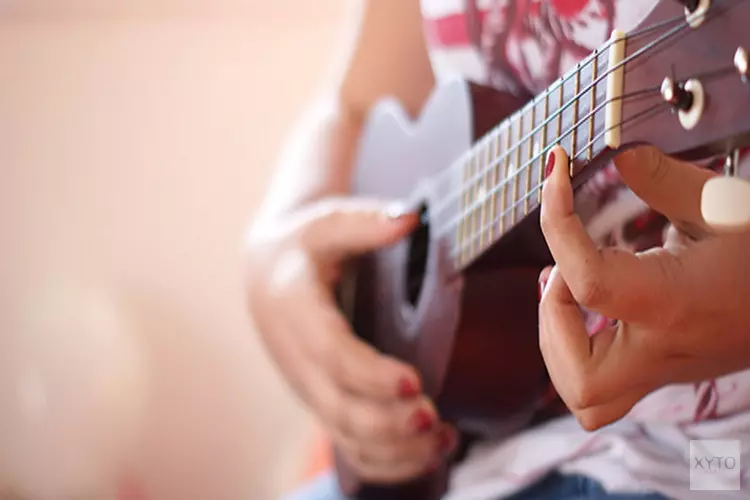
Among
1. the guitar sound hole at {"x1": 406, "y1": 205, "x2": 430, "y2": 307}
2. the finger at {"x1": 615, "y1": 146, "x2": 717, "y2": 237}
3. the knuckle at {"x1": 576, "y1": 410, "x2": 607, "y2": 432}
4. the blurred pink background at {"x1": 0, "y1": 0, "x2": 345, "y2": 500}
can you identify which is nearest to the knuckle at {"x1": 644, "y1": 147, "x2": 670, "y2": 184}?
the finger at {"x1": 615, "y1": 146, "x2": 717, "y2": 237}

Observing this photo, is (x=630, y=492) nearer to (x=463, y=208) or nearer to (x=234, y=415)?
(x=463, y=208)

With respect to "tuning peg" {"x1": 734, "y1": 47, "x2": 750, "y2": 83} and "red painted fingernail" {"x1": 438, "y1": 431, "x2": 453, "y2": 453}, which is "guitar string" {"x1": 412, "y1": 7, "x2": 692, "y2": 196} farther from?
"red painted fingernail" {"x1": 438, "y1": 431, "x2": 453, "y2": 453}

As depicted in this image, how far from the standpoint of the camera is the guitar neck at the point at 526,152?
0.95 ft

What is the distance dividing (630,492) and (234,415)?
0.87 m

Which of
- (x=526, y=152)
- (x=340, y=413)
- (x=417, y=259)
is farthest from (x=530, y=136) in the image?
(x=340, y=413)

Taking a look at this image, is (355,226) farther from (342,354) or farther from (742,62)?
(742,62)

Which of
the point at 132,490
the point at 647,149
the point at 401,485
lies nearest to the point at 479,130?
the point at 647,149

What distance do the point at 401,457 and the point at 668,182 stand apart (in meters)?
0.35

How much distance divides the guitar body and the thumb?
0.05ft

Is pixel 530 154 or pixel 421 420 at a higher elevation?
pixel 530 154

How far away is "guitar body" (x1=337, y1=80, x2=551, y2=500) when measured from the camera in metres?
0.44

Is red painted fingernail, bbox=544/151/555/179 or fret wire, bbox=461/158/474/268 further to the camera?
fret wire, bbox=461/158/474/268

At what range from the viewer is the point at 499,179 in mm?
397

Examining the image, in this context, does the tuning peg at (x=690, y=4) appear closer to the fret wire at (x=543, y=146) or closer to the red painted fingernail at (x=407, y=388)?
the fret wire at (x=543, y=146)
